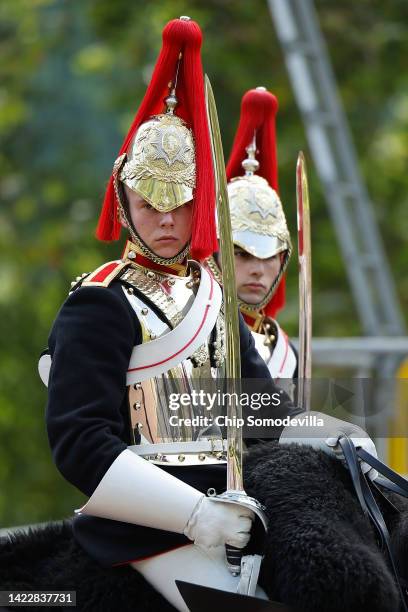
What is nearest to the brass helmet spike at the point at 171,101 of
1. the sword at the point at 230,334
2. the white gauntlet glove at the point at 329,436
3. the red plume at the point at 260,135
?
the sword at the point at 230,334

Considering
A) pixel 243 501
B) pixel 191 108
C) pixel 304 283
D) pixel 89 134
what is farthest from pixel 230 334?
pixel 89 134

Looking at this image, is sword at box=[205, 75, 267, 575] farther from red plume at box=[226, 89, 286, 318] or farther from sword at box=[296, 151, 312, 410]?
red plume at box=[226, 89, 286, 318]

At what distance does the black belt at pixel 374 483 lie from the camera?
296cm

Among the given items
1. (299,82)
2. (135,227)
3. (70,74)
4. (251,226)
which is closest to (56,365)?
(135,227)

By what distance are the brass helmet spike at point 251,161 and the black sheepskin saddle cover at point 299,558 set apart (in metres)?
1.57

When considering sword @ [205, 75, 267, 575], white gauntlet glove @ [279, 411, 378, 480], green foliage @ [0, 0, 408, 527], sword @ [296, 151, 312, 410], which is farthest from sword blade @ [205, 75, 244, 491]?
green foliage @ [0, 0, 408, 527]

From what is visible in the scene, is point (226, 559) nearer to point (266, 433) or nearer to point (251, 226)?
point (266, 433)

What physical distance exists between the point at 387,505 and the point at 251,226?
4.89 feet

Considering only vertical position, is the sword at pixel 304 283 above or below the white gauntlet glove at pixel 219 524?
above

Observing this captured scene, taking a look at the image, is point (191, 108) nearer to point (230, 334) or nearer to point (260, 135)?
point (230, 334)

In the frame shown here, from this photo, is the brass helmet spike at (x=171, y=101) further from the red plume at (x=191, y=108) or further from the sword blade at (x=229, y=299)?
the sword blade at (x=229, y=299)

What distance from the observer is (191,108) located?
129 inches

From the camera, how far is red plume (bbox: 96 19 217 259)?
10.4 ft

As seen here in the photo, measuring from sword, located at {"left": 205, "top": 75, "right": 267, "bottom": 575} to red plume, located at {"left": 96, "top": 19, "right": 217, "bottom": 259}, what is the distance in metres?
0.20
